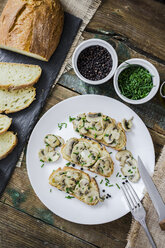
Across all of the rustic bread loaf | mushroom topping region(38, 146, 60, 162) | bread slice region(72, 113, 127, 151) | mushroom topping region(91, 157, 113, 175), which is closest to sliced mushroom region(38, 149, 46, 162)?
mushroom topping region(38, 146, 60, 162)

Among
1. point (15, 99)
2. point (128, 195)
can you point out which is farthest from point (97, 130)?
point (15, 99)

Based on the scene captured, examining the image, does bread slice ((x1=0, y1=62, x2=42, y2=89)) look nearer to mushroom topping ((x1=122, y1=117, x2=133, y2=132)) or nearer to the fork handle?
mushroom topping ((x1=122, y1=117, x2=133, y2=132))

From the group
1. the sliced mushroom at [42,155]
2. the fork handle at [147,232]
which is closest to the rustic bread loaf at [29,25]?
the sliced mushroom at [42,155]

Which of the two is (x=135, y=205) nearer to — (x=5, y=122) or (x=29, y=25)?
(x=5, y=122)

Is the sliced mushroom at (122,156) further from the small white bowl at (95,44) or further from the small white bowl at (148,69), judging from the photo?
the small white bowl at (95,44)

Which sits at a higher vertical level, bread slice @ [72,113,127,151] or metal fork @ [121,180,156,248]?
bread slice @ [72,113,127,151]

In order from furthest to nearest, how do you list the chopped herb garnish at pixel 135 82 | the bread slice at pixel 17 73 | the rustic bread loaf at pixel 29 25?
the bread slice at pixel 17 73 < the chopped herb garnish at pixel 135 82 < the rustic bread loaf at pixel 29 25
